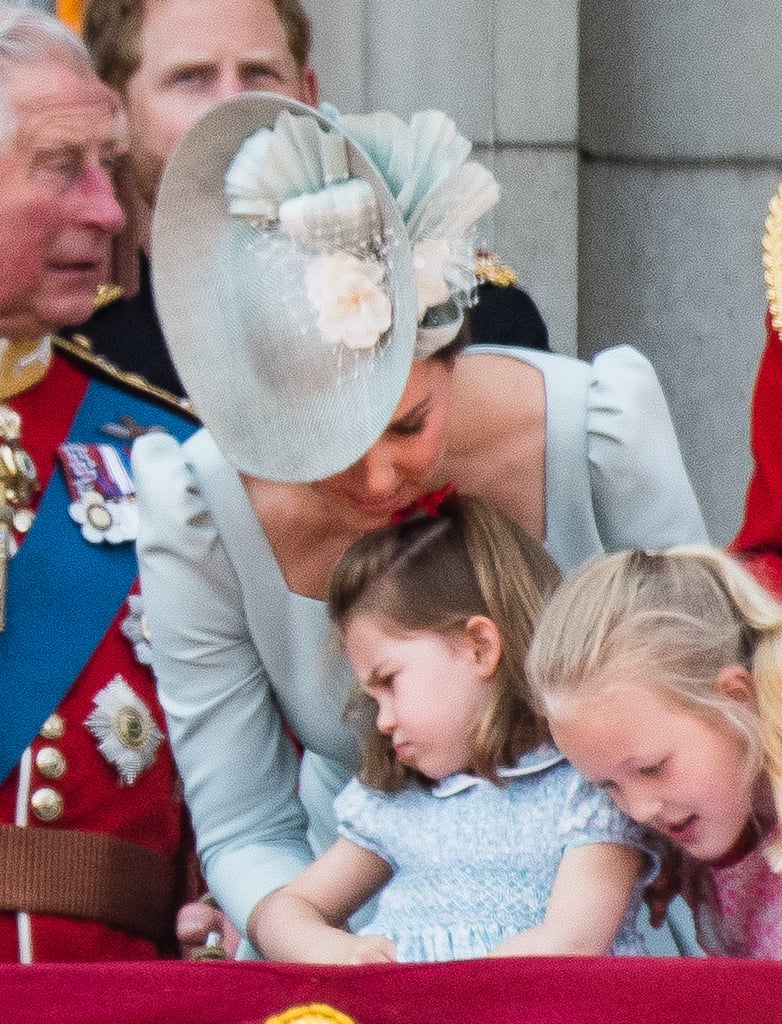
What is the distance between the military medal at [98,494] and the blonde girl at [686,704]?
660mm

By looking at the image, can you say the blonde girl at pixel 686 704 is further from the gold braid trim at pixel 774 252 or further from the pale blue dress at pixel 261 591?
the gold braid trim at pixel 774 252

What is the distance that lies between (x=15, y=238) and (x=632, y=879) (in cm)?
96

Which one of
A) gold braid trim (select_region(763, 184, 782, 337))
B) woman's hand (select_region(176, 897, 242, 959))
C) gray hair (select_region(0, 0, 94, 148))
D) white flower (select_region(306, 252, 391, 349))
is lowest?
woman's hand (select_region(176, 897, 242, 959))

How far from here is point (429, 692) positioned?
1991 mm

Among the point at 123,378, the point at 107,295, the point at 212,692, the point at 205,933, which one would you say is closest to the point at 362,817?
the point at 212,692

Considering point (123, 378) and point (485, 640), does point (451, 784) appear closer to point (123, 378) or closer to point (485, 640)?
point (485, 640)

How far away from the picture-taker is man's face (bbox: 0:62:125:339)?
2.32 meters

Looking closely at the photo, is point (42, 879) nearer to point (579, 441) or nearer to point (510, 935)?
point (510, 935)

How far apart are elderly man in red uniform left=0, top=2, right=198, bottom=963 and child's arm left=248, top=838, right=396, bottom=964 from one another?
10.4 inches

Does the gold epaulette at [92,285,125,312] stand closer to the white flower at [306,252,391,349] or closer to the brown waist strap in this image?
the brown waist strap

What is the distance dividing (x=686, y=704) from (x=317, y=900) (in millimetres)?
442

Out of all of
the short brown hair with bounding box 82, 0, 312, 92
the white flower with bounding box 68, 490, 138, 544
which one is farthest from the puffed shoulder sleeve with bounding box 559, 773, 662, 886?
the short brown hair with bounding box 82, 0, 312, 92

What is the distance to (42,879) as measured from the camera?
88.1 inches

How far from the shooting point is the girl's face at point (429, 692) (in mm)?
1990
